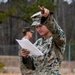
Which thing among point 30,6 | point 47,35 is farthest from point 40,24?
point 30,6

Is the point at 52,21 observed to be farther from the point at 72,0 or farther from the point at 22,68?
the point at 72,0

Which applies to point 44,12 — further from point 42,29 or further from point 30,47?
point 30,47

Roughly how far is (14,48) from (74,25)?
21.3m

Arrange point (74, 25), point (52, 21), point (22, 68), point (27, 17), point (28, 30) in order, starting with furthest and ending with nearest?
1. point (74, 25)
2. point (27, 17)
3. point (28, 30)
4. point (22, 68)
5. point (52, 21)

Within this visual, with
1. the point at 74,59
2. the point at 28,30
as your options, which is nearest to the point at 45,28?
the point at 28,30

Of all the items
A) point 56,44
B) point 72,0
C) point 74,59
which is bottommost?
point 74,59

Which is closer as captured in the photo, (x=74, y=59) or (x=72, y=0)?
(x=74, y=59)

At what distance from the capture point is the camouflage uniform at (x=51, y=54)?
448cm

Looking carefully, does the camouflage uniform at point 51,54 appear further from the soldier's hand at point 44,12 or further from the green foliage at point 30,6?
the green foliage at point 30,6

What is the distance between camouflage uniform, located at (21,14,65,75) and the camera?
176 inches

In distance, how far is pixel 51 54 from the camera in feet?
14.9

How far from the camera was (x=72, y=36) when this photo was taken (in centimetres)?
4619

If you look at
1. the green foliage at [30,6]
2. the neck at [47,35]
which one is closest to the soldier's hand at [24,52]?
the neck at [47,35]

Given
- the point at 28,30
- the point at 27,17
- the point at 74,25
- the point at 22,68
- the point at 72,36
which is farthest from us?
the point at 74,25
